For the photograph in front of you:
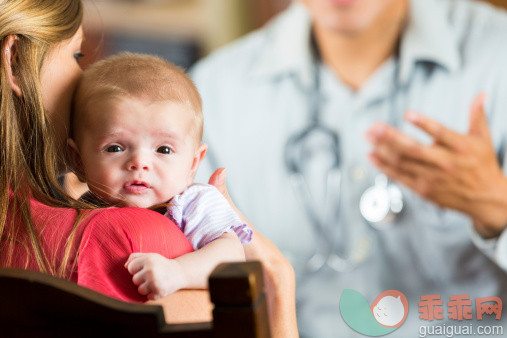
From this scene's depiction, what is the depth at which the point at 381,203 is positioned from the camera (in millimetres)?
2164

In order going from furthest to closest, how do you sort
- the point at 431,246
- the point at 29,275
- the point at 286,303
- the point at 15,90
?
1. the point at 431,246
2. the point at 286,303
3. the point at 15,90
4. the point at 29,275

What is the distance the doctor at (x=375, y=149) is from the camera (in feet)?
6.82

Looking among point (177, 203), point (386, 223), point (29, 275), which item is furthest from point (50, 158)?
point (386, 223)

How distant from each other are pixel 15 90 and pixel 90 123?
10 cm

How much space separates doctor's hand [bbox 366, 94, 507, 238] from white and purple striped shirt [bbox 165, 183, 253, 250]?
1530mm

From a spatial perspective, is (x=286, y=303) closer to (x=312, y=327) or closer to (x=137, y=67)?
(x=137, y=67)

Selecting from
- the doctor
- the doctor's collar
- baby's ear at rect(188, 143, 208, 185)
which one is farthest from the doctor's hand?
baby's ear at rect(188, 143, 208, 185)

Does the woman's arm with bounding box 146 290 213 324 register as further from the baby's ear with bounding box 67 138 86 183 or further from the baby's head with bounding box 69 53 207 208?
the baby's ear with bounding box 67 138 86 183

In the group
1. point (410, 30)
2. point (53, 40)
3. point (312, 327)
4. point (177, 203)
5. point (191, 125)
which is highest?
point (410, 30)

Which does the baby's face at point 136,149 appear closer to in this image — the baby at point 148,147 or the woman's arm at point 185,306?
the baby at point 148,147

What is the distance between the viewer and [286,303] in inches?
35.7

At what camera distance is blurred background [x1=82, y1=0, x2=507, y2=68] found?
2.54 m

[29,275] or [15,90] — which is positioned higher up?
[15,90]

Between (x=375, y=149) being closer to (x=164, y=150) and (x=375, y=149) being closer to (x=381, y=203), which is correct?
(x=381, y=203)
